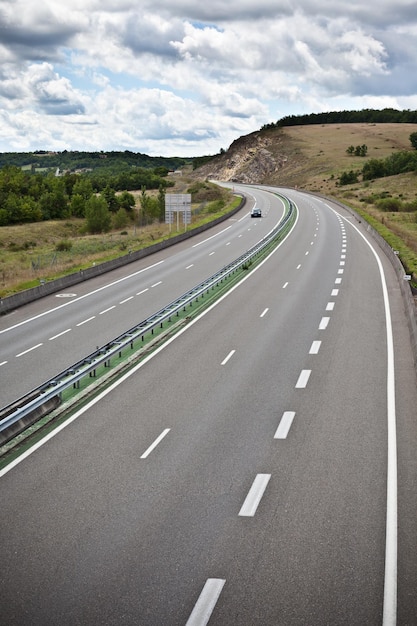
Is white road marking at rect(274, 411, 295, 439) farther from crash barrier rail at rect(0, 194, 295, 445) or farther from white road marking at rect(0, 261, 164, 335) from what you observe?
white road marking at rect(0, 261, 164, 335)

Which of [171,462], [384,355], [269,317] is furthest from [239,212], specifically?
[171,462]

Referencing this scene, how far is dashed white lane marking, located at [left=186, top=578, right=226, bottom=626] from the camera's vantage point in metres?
8.46

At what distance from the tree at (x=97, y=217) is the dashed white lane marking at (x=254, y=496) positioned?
→ 309 feet

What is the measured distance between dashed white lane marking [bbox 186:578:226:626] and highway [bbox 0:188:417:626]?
0.03 m

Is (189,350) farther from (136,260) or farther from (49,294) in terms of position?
(136,260)

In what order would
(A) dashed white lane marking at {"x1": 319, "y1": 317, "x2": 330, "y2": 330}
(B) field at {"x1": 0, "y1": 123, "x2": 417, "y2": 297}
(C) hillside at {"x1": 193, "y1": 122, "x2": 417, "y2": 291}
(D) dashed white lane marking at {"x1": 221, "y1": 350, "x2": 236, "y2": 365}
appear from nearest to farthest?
(D) dashed white lane marking at {"x1": 221, "y1": 350, "x2": 236, "y2": 365} < (A) dashed white lane marking at {"x1": 319, "y1": 317, "x2": 330, "y2": 330} < (B) field at {"x1": 0, "y1": 123, "x2": 417, "y2": 297} < (C) hillside at {"x1": 193, "y1": 122, "x2": 417, "y2": 291}

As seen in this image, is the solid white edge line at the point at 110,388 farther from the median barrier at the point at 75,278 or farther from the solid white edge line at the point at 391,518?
the median barrier at the point at 75,278

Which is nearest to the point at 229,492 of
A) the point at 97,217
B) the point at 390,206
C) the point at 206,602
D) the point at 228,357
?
the point at 206,602

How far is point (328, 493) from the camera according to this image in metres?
12.3

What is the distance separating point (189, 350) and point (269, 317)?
5.89m

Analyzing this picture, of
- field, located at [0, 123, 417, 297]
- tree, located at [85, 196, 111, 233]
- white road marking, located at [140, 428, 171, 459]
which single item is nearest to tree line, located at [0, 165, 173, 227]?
tree, located at [85, 196, 111, 233]

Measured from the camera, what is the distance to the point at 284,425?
15.9 metres

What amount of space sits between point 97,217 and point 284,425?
91950mm

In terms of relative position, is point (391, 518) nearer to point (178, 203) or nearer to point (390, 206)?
point (178, 203)
